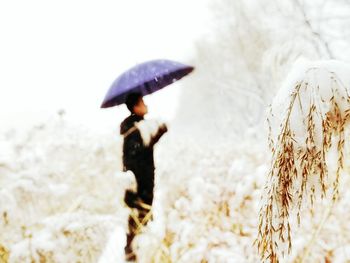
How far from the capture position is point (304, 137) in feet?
3.95

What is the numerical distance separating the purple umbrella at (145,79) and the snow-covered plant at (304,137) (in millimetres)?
2671

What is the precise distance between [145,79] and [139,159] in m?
0.83

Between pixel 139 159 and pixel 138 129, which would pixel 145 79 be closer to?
pixel 138 129

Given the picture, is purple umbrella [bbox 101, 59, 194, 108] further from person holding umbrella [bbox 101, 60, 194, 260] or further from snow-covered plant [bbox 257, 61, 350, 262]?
snow-covered plant [bbox 257, 61, 350, 262]

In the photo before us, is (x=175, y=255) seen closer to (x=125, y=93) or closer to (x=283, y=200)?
(x=125, y=93)

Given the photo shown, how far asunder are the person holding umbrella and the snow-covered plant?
193cm

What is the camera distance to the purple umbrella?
3.81 metres

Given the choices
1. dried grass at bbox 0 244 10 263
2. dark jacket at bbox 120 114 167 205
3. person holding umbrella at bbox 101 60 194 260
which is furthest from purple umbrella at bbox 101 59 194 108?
dried grass at bbox 0 244 10 263

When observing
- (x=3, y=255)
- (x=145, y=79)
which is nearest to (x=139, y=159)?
(x=145, y=79)

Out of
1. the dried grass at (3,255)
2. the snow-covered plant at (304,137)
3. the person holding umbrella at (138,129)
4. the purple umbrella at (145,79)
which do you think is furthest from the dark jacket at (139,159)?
the snow-covered plant at (304,137)

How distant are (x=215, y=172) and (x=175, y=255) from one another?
330cm

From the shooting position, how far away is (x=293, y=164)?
1200 mm

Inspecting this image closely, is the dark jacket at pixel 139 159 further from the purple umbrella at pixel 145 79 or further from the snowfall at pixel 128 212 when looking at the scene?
the purple umbrella at pixel 145 79

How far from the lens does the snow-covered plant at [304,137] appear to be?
119cm
